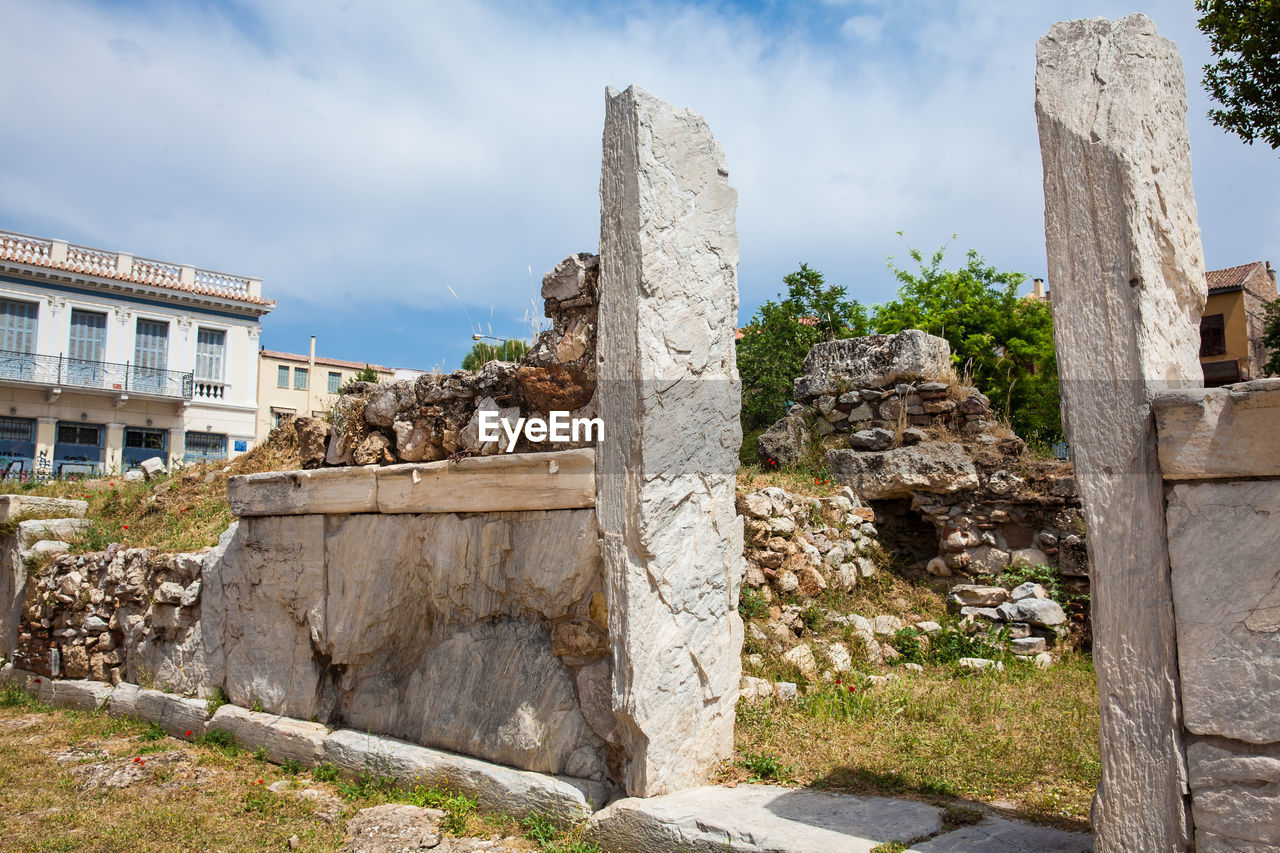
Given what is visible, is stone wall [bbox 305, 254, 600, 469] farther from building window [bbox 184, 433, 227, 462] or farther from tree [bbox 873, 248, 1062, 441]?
building window [bbox 184, 433, 227, 462]

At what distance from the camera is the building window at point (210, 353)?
24.3 m

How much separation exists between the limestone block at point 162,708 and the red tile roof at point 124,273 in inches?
776

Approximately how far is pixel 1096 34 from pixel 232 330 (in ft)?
84.1

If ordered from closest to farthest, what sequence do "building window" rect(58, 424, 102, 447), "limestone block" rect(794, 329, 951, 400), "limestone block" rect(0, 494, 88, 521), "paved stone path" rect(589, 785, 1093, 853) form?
"paved stone path" rect(589, 785, 1093, 853)
"limestone block" rect(0, 494, 88, 521)
"limestone block" rect(794, 329, 951, 400)
"building window" rect(58, 424, 102, 447)

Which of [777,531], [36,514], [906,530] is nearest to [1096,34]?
[777,531]

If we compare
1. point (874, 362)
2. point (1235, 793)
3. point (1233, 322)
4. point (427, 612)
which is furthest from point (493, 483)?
point (1233, 322)

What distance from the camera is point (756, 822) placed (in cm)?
317

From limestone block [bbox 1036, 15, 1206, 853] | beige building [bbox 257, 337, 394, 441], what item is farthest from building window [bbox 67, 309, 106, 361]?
limestone block [bbox 1036, 15, 1206, 853]

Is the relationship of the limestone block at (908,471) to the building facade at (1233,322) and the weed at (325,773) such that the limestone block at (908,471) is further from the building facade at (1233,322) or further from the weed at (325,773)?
the building facade at (1233,322)

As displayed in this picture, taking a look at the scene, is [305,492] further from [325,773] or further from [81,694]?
[81,694]

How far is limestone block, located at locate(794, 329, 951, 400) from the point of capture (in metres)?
7.92

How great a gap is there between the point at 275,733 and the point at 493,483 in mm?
2241

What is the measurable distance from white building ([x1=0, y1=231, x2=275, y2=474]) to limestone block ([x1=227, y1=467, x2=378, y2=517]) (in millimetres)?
18453

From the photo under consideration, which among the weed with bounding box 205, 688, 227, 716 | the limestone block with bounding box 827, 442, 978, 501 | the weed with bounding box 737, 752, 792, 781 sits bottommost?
the weed with bounding box 205, 688, 227, 716
